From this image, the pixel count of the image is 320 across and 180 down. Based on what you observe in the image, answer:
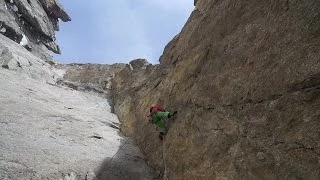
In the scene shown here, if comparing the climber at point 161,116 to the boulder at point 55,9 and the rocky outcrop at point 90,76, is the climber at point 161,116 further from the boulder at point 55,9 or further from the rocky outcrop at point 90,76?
the boulder at point 55,9

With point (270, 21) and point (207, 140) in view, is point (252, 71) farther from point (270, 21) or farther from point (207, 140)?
point (207, 140)

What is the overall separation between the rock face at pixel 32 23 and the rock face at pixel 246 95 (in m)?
19.3

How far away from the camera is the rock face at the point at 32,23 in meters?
30.3

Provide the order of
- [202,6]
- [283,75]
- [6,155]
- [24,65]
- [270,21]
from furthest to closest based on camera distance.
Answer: [24,65], [202,6], [6,155], [270,21], [283,75]

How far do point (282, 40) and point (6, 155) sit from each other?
28.6 ft

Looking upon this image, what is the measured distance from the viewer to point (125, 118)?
21.1m

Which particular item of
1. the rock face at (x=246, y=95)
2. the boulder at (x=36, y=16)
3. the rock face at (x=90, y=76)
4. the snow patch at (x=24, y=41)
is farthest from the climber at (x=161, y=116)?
the boulder at (x=36, y=16)

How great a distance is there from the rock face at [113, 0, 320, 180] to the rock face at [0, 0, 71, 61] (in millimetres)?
19252

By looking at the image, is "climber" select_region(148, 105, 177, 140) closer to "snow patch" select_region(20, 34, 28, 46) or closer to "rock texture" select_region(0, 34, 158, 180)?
"rock texture" select_region(0, 34, 158, 180)

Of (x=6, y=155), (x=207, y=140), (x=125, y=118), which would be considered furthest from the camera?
(x=125, y=118)

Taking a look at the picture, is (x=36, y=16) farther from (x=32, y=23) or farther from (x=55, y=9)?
(x=55, y=9)

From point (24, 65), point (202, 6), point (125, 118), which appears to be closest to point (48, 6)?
point (24, 65)

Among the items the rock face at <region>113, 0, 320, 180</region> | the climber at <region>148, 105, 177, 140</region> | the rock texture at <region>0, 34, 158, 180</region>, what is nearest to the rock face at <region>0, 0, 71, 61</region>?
the rock texture at <region>0, 34, 158, 180</region>

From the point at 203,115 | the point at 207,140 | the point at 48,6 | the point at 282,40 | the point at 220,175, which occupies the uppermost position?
the point at 48,6
